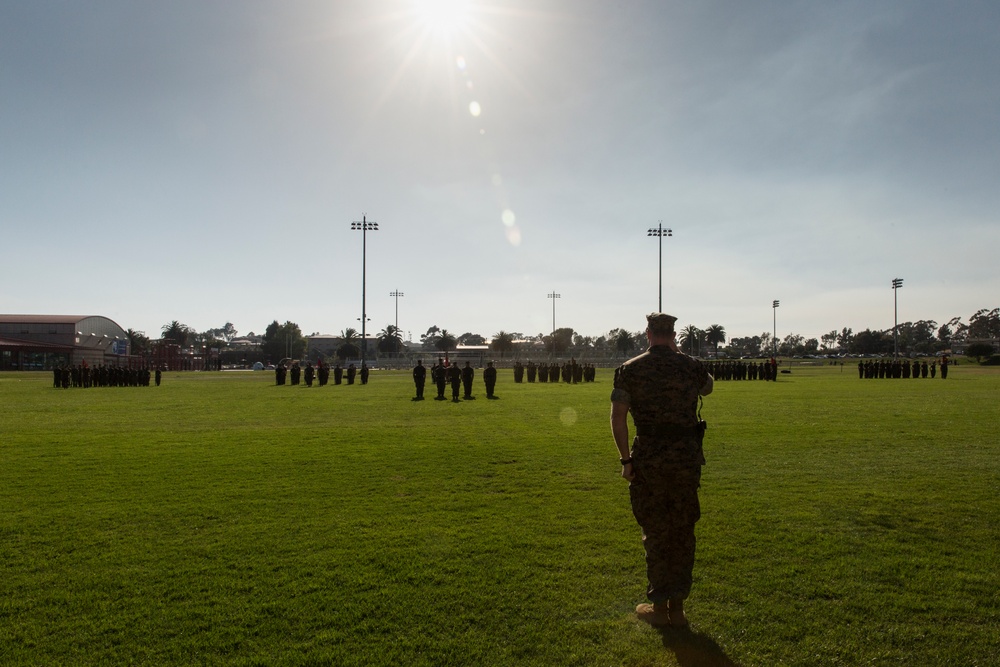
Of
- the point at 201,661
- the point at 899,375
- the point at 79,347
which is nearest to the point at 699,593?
the point at 201,661

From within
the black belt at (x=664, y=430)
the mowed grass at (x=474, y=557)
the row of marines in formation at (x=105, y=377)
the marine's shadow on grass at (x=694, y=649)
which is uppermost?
the black belt at (x=664, y=430)

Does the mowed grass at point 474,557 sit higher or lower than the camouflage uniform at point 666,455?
lower

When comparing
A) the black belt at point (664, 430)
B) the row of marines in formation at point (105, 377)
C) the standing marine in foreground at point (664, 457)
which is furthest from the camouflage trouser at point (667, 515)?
the row of marines in formation at point (105, 377)

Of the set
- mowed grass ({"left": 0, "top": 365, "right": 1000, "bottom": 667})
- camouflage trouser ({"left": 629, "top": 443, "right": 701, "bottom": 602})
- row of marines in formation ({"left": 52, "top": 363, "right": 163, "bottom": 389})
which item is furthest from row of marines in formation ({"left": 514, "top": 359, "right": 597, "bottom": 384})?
camouflage trouser ({"left": 629, "top": 443, "right": 701, "bottom": 602})

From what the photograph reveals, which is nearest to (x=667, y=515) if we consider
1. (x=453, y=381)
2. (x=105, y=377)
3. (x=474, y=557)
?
(x=474, y=557)

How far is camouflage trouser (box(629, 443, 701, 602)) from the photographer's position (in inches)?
163

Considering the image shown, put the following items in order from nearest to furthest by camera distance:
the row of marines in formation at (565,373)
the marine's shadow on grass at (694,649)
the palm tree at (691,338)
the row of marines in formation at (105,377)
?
the marine's shadow on grass at (694,649)
the row of marines in formation at (105,377)
the row of marines in formation at (565,373)
the palm tree at (691,338)

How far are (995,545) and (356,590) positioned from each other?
5450mm

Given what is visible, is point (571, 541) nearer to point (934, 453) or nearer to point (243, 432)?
point (934, 453)

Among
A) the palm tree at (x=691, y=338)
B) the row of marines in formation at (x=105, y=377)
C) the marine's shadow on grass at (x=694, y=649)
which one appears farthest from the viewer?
the palm tree at (x=691, y=338)

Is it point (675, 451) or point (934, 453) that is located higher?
point (675, 451)

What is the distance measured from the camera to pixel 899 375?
43.1 m

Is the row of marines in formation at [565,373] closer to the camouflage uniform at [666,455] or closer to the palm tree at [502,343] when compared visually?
the camouflage uniform at [666,455]

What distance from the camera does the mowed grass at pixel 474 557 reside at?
3.79 meters
